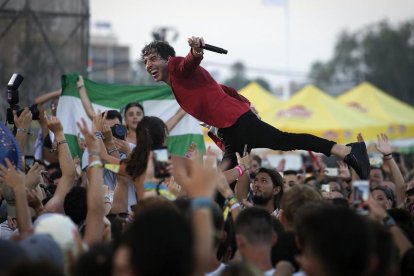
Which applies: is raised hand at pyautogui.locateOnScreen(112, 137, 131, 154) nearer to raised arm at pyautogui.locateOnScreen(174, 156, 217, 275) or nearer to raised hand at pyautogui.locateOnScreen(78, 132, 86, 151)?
raised hand at pyautogui.locateOnScreen(78, 132, 86, 151)

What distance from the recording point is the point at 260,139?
322 inches

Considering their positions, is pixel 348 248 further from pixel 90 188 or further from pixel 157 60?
pixel 157 60

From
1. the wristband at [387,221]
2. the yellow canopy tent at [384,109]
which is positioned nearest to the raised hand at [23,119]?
the wristband at [387,221]

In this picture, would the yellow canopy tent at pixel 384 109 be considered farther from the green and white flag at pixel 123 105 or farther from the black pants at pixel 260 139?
the black pants at pixel 260 139

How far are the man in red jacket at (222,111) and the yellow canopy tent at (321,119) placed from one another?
1244 cm

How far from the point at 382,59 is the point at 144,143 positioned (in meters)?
83.8

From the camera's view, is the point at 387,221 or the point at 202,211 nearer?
the point at 202,211

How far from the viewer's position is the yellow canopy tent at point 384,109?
2339cm

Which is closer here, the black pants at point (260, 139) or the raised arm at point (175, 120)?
the black pants at point (260, 139)

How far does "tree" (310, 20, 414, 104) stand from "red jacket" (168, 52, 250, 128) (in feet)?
226

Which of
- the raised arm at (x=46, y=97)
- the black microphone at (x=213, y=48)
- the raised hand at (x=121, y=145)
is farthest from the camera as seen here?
the raised arm at (x=46, y=97)

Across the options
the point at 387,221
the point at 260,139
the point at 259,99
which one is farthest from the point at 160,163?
the point at 259,99

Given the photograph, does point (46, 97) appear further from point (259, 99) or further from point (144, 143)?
point (259, 99)

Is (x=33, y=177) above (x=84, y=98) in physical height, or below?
below
